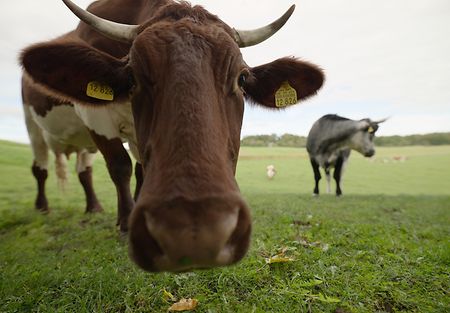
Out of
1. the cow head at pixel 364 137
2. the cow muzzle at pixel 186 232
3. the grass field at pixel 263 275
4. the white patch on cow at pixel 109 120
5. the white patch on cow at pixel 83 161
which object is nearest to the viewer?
the cow muzzle at pixel 186 232

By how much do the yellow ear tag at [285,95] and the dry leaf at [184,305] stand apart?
2013 millimetres

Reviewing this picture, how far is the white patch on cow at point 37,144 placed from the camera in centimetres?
665

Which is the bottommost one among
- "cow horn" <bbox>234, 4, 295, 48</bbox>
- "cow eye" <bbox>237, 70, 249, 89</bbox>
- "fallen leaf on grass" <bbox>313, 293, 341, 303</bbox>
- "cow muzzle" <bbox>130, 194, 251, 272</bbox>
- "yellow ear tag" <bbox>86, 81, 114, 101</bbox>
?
"fallen leaf on grass" <bbox>313, 293, 341, 303</bbox>

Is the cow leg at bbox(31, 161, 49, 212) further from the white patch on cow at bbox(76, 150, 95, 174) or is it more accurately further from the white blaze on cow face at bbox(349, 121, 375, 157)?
the white blaze on cow face at bbox(349, 121, 375, 157)

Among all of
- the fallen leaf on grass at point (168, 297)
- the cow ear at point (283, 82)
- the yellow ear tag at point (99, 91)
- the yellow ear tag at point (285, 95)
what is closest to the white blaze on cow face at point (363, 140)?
the cow ear at point (283, 82)

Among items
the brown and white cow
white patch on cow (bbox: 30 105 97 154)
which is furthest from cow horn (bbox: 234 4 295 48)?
white patch on cow (bbox: 30 105 97 154)

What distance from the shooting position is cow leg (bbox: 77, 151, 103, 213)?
669 cm

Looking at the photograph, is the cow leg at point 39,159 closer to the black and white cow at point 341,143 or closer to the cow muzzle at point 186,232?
the cow muzzle at point 186,232

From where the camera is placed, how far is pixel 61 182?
7.73 meters

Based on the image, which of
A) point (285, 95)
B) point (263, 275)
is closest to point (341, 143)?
point (285, 95)

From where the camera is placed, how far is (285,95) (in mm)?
3150

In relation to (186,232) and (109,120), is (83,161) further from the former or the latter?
(186,232)

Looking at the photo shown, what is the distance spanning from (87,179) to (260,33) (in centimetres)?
551

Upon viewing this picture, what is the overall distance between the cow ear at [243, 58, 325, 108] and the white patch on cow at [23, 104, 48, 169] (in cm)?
554
